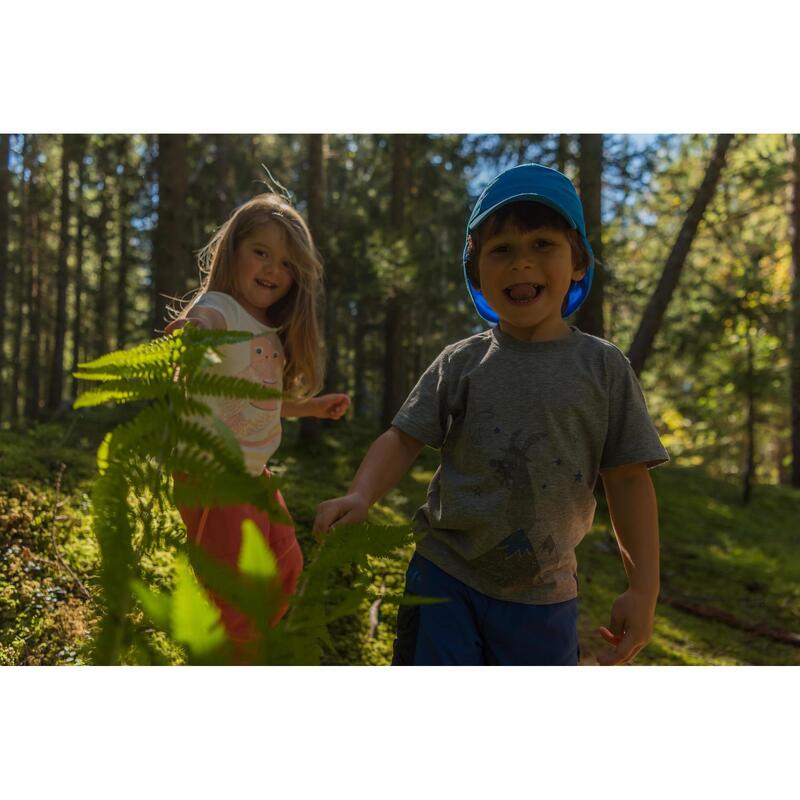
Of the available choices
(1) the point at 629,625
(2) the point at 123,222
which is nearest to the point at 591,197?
(1) the point at 629,625

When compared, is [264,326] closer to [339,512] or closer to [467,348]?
[467,348]

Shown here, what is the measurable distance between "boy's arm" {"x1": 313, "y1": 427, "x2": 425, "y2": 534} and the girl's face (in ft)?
3.48

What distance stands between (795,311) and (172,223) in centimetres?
918

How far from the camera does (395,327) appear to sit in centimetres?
1116

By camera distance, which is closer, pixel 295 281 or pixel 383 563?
pixel 295 281

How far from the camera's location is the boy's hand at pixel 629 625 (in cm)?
186

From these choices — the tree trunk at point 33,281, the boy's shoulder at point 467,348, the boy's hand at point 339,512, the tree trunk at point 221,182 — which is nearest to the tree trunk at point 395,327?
the tree trunk at point 221,182

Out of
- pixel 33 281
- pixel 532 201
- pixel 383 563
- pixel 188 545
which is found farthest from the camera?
pixel 33 281

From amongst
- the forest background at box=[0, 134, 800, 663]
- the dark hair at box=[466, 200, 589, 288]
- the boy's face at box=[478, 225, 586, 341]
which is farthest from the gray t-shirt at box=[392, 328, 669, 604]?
the forest background at box=[0, 134, 800, 663]

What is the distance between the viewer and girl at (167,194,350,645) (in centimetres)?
251

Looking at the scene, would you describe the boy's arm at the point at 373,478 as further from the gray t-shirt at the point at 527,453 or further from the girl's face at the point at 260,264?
the girl's face at the point at 260,264

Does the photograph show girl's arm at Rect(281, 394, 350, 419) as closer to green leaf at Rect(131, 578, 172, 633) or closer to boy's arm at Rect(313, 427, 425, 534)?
boy's arm at Rect(313, 427, 425, 534)

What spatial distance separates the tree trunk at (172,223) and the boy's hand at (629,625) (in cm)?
534

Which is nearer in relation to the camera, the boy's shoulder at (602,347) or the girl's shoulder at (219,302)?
the boy's shoulder at (602,347)
